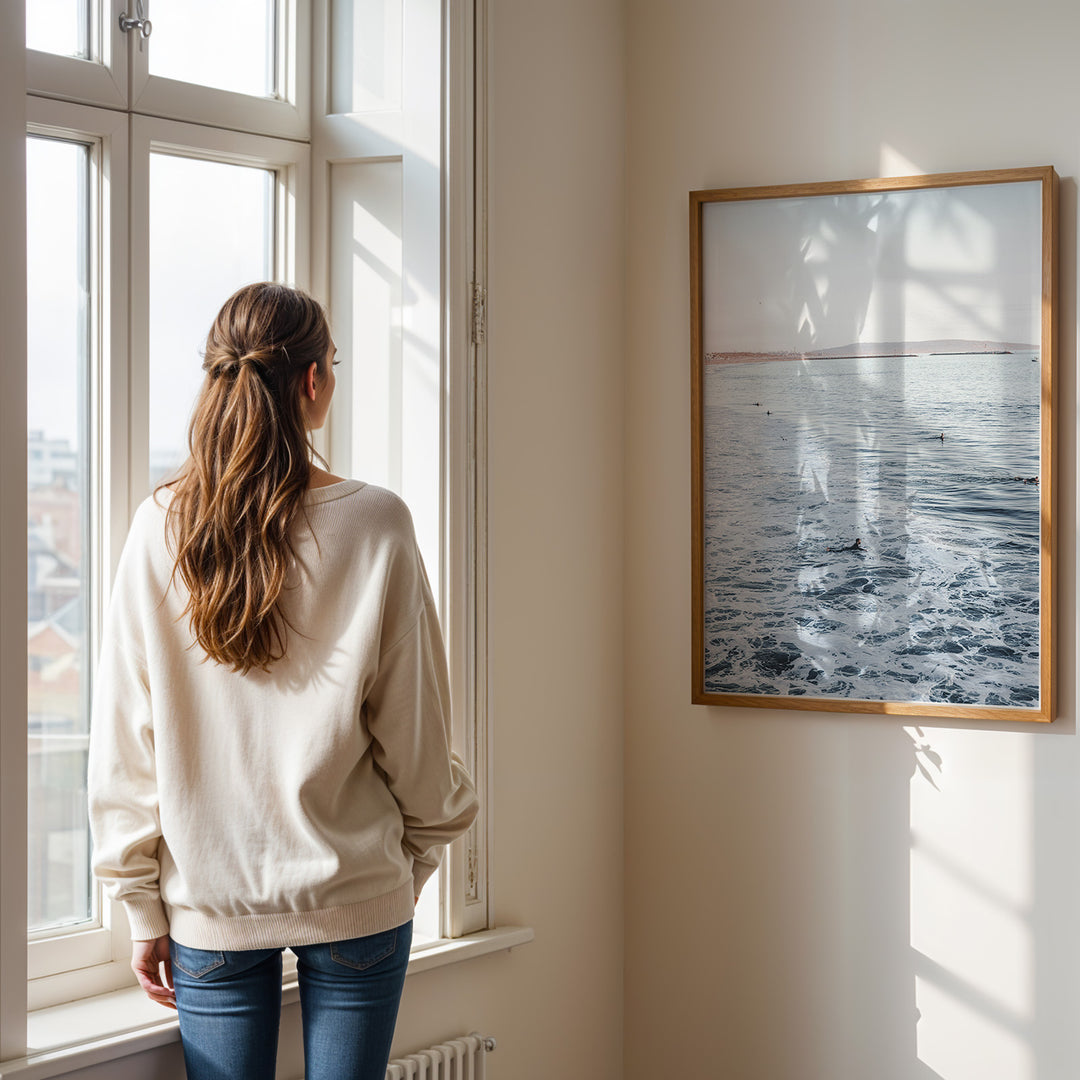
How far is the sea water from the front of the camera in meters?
2.32

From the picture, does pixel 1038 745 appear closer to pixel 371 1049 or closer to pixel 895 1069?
pixel 895 1069

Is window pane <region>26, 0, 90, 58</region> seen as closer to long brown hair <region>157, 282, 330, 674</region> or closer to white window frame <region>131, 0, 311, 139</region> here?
white window frame <region>131, 0, 311, 139</region>

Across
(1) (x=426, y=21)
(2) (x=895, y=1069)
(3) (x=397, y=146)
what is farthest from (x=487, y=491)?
(2) (x=895, y=1069)

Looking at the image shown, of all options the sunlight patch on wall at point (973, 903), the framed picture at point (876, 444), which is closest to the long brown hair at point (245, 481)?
the framed picture at point (876, 444)

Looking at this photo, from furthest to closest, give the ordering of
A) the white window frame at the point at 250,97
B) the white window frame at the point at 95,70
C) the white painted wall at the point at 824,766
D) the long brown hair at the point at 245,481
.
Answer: the white painted wall at the point at 824,766
the white window frame at the point at 250,97
the white window frame at the point at 95,70
the long brown hair at the point at 245,481

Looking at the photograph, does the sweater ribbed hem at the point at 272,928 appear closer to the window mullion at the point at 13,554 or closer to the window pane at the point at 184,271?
the window mullion at the point at 13,554

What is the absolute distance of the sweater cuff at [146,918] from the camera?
155 cm

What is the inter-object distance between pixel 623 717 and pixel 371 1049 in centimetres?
115

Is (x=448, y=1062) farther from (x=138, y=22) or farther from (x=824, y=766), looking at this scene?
(x=138, y=22)

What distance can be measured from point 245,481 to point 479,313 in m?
0.80

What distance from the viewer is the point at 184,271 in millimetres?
2006

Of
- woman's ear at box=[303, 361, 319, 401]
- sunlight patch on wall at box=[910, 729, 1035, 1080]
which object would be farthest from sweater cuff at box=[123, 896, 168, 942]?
sunlight patch on wall at box=[910, 729, 1035, 1080]

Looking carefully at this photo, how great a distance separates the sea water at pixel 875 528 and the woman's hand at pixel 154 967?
1.29 m

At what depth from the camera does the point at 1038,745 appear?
2295 mm
